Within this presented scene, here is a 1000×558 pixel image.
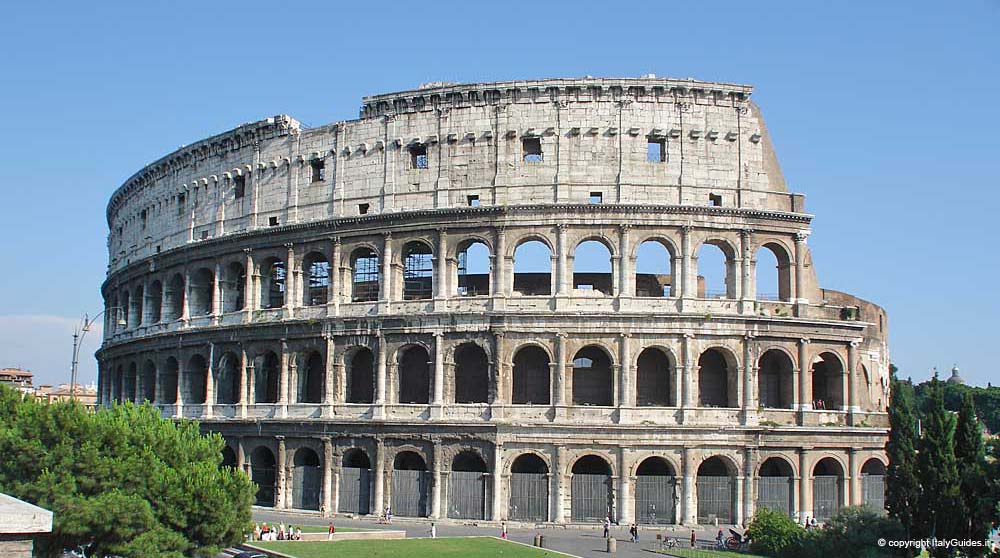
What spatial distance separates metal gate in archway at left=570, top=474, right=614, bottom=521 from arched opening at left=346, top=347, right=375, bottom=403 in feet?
32.5

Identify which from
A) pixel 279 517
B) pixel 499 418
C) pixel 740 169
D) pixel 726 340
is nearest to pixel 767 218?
pixel 740 169

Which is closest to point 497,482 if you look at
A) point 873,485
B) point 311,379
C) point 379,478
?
point 379,478

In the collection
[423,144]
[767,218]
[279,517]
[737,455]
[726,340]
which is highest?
[423,144]

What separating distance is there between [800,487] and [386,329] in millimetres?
17593

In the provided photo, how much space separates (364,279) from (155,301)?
43.5 ft

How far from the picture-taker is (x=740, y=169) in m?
39.3

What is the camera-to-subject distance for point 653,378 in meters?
39.6

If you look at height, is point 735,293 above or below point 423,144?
below

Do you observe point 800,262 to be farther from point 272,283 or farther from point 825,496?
point 272,283

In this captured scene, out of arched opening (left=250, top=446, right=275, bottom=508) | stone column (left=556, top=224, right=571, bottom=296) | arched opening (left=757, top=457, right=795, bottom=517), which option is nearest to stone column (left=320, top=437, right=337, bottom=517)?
arched opening (left=250, top=446, right=275, bottom=508)

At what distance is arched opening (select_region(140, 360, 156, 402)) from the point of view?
165 ft

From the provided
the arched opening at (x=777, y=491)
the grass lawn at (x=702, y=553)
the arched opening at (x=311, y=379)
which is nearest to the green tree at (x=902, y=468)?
the grass lawn at (x=702, y=553)

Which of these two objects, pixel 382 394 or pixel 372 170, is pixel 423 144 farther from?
pixel 382 394

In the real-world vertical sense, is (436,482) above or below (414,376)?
below
